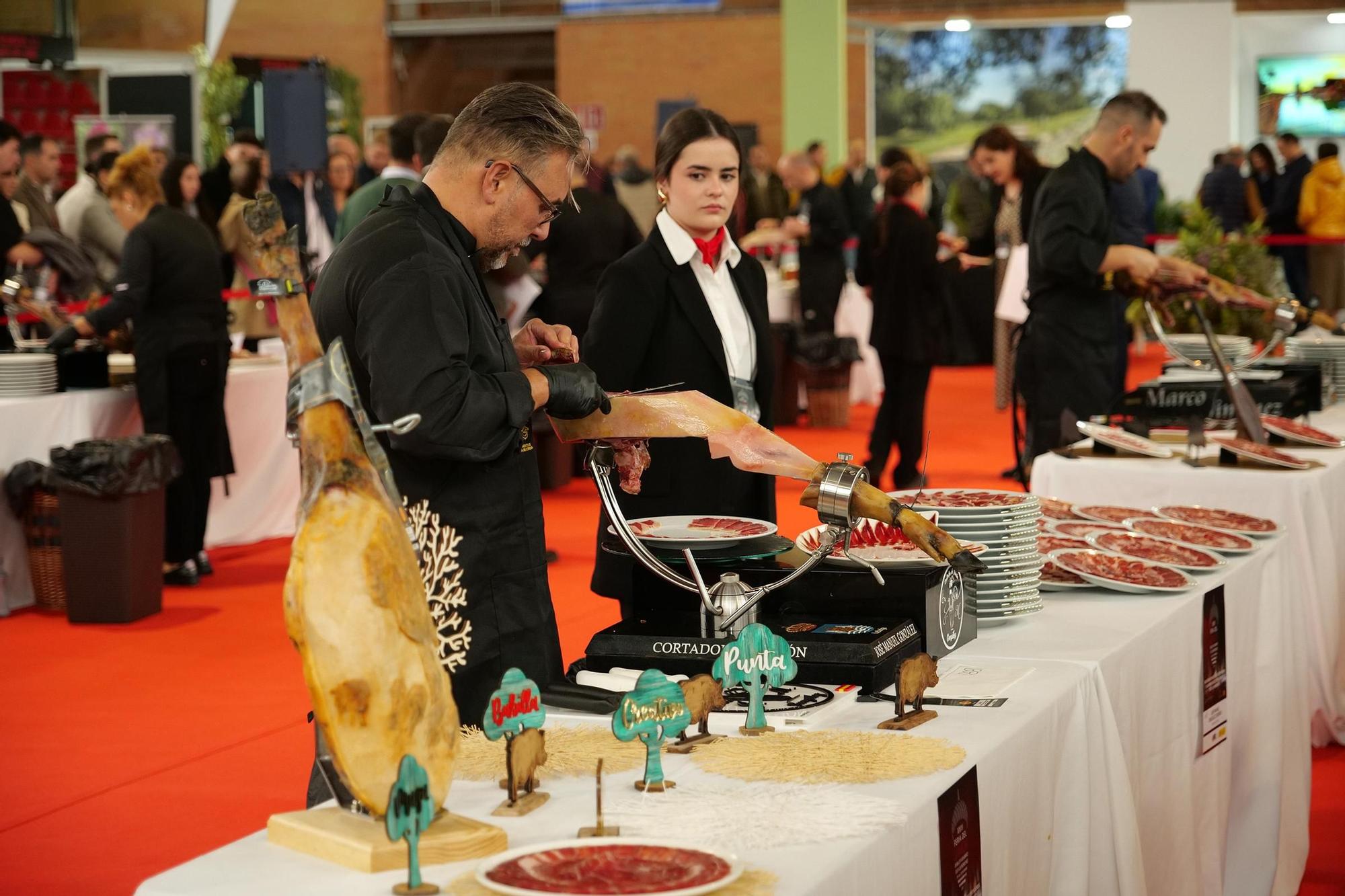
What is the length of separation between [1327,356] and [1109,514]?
7.72 ft

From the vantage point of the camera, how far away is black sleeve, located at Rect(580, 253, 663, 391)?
116 inches

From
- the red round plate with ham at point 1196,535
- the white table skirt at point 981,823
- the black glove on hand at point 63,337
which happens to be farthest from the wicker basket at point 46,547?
the white table skirt at point 981,823

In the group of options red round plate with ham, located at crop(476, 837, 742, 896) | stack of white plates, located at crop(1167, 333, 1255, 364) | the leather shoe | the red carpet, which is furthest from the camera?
the leather shoe

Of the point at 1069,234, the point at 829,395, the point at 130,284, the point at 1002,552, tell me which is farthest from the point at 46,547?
the point at 829,395

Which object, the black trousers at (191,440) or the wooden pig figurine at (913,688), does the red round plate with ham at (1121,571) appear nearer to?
the wooden pig figurine at (913,688)

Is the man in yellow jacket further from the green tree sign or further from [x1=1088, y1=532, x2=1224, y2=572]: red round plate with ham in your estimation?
the green tree sign

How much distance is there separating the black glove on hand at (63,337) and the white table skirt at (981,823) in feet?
14.7

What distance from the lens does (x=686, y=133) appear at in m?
2.99

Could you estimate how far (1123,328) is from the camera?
5715 millimetres

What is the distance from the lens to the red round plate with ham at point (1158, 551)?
257cm

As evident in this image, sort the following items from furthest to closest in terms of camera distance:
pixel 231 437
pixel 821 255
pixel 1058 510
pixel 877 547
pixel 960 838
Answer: pixel 821 255 < pixel 231 437 < pixel 1058 510 < pixel 877 547 < pixel 960 838

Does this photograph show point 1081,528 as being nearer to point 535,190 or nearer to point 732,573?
point 732,573

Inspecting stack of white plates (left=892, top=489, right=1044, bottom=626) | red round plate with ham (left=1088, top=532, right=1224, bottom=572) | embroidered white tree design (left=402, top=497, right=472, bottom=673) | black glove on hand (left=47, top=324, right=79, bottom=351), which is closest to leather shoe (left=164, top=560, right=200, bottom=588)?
black glove on hand (left=47, top=324, right=79, bottom=351)

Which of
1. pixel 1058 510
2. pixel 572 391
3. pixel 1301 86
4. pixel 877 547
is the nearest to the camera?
pixel 572 391
